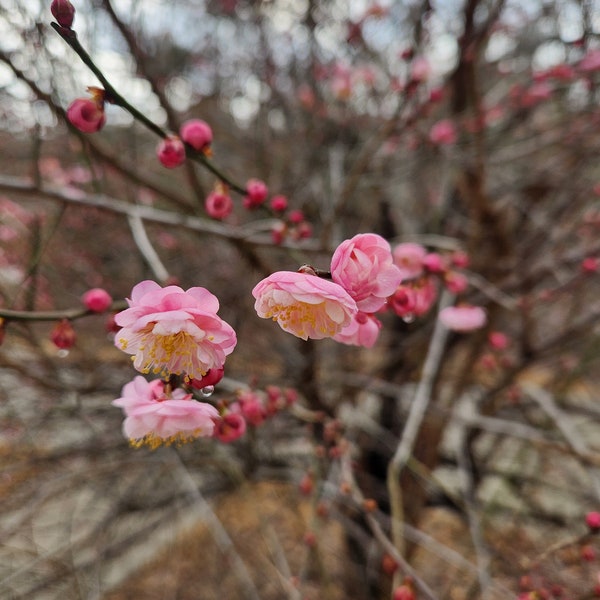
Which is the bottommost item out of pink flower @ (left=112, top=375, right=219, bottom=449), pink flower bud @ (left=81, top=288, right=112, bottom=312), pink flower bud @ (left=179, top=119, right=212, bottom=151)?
pink flower @ (left=112, top=375, right=219, bottom=449)

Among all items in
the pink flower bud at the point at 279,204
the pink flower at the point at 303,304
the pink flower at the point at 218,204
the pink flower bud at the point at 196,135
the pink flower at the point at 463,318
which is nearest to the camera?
the pink flower at the point at 303,304

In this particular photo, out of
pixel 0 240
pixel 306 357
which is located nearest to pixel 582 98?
pixel 306 357

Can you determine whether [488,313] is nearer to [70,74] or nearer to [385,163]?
[385,163]

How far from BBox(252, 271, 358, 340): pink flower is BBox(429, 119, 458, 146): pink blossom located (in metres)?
2.05

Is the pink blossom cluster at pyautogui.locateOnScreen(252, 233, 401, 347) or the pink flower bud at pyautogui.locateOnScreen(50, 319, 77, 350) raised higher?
the pink flower bud at pyautogui.locateOnScreen(50, 319, 77, 350)

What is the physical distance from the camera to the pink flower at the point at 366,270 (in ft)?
2.17

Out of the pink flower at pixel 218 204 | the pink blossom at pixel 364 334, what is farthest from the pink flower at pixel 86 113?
the pink blossom at pixel 364 334

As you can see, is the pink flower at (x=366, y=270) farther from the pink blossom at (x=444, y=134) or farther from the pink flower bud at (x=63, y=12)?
the pink blossom at (x=444, y=134)

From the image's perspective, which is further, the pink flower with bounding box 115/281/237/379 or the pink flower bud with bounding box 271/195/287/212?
the pink flower bud with bounding box 271/195/287/212

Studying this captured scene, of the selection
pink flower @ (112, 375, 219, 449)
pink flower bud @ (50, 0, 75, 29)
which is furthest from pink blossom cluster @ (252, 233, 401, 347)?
pink flower bud @ (50, 0, 75, 29)

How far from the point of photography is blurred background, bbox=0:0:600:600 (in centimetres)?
197

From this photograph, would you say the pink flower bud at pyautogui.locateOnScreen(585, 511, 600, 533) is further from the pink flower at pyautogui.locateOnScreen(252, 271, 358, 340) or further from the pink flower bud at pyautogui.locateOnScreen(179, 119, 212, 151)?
the pink flower bud at pyautogui.locateOnScreen(179, 119, 212, 151)

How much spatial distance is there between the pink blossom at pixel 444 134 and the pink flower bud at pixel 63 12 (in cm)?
209

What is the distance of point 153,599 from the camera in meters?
3.01
